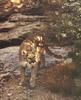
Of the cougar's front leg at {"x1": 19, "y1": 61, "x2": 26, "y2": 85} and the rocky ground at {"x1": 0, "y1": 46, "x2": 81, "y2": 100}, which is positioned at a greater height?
the cougar's front leg at {"x1": 19, "y1": 61, "x2": 26, "y2": 85}

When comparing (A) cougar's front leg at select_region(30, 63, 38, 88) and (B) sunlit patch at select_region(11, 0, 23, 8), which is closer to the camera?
(A) cougar's front leg at select_region(30, 63, 38, 88)

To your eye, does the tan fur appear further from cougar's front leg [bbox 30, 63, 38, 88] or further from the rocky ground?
the rocky ground

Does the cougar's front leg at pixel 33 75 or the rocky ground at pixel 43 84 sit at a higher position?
the cougar's front leg at pixel 33 75

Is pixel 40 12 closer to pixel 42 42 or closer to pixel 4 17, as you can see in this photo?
pixel 4 17

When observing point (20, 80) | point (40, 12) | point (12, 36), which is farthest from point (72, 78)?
point (40, 12)

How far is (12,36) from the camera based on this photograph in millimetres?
14250

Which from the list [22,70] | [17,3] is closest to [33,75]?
[22,70]

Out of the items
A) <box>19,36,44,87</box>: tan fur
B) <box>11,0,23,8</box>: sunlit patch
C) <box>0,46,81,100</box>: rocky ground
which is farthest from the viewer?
<box>11,0,23,8</box>: sunlit patch

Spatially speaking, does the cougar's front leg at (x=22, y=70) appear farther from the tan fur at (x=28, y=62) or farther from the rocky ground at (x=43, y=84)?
the rocky ground at (x=43, y=84)

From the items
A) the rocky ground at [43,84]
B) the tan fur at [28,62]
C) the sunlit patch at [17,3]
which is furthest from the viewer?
the sunlit patch at [17,3]

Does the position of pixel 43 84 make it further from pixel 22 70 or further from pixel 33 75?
pixel 22 70

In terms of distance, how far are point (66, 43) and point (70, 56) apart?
1.45m

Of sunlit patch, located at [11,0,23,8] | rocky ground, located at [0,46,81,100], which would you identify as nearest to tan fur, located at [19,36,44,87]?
rocky ground, located at [0,46,81,100]

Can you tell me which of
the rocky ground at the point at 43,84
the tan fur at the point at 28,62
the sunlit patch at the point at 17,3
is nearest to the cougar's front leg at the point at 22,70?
the tan fur at the point at 28,62
